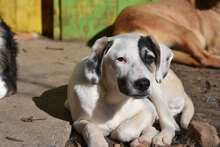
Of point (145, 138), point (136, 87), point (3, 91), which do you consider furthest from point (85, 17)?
point (136, 87)

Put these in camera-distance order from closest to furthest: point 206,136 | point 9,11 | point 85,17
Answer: point 206,136, point 9,11, point 85,17

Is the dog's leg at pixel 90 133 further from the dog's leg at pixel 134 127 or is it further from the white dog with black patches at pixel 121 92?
the dog's leg at pixel 134 127

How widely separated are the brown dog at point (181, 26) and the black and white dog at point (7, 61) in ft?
6.26

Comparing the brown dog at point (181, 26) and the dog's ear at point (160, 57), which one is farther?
the brown dog at point (181, 26)

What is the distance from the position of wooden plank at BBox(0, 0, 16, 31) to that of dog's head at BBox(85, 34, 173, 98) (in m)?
3.90

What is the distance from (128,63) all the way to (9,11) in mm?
4163

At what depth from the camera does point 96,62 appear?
104 inches

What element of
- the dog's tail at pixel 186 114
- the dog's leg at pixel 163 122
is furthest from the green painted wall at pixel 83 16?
the dog's leg at pixel 163 122

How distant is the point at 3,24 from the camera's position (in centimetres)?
396

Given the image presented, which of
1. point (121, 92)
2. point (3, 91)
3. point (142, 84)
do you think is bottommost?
point (3, 91)

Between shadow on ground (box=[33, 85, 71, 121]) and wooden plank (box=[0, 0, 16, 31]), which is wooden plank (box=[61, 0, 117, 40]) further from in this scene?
shadow on ground (box=[33, 85, 71, 121])

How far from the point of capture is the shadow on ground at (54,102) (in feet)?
10.4

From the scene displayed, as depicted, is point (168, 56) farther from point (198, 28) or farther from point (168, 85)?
point (198, 28)

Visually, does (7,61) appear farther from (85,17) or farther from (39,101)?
(85,17)
